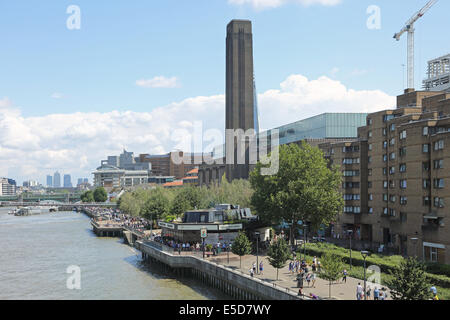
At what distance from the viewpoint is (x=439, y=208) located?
169ft

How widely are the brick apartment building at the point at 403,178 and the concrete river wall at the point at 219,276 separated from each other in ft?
51.3

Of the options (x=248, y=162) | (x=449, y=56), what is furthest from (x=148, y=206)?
(x=449, y=56)

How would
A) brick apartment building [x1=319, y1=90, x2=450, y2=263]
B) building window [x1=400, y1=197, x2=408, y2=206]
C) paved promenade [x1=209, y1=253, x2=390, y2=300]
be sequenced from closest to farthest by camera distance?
1. paved promenade [x1=209, y1=253, x2=390, y2=300]
2. brick apartment building [x1=319, y1=90, x2=450, y2=263]
3. building window [x1=400, y1=197, x2=408, y2=206]

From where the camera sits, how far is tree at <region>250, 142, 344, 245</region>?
209 feet

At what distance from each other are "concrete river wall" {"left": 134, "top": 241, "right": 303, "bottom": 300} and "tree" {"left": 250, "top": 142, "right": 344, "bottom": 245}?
14.6m

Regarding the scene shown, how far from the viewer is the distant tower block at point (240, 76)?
593 ft

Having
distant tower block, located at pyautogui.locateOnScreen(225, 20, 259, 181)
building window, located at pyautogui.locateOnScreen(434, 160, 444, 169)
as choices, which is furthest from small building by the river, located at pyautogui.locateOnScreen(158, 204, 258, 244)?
distant tower block, located at pyautogui.locateOnScreen(225, 20, 259, 181)

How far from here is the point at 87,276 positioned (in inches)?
2314

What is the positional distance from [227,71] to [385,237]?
127 meters

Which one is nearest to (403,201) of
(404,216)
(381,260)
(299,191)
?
(404,216)

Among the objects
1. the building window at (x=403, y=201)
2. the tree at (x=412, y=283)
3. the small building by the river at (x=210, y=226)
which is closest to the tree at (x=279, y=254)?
the tree at (x=412, y=283)

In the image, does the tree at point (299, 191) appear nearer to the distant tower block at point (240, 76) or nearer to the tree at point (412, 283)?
the tree at point (412, 283)

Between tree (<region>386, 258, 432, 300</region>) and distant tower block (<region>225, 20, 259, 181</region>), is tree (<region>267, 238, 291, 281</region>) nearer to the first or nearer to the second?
tree (<region>386, 258, 432, 300</region>)
